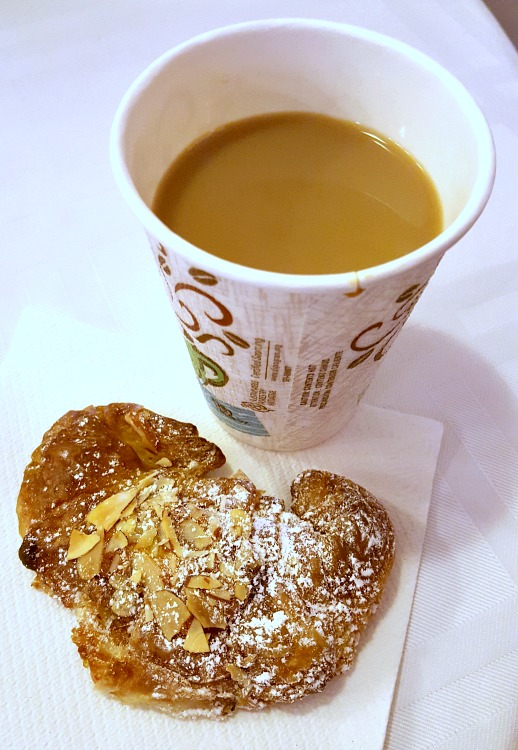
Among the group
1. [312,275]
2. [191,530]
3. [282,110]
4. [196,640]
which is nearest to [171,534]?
[191,530]

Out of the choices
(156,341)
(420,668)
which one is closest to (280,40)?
(156,341)

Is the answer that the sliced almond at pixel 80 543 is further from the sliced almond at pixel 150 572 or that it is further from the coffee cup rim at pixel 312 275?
the coffee cup rim at pixel 312 275

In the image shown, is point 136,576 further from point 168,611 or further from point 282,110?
point 282,110

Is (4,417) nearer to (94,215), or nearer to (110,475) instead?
(110,475)

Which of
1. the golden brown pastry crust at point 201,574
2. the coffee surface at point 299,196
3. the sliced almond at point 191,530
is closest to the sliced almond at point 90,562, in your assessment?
the golden brown pastry crust at point 201,574

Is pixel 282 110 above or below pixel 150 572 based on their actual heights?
above

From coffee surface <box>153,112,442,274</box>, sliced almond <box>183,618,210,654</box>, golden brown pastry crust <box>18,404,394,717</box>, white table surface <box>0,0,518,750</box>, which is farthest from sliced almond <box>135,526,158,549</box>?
coffee surface <box>153,112,442,274</box>

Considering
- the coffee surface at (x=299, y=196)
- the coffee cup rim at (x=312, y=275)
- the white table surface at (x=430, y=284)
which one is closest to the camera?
the coffee cup rim at (x=312, y=275)
